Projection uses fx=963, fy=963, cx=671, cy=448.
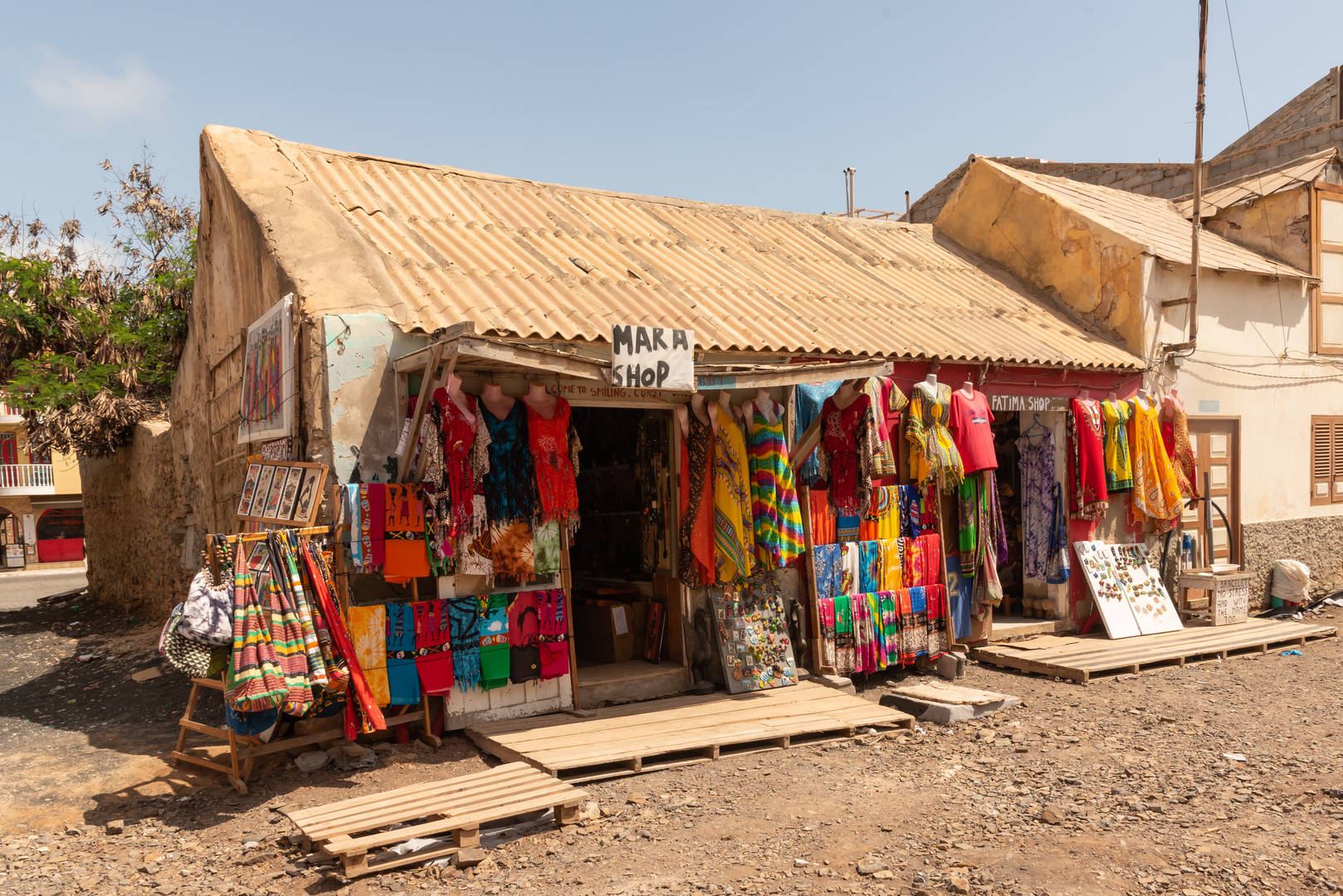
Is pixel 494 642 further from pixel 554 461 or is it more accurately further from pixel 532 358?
pixel 532 358

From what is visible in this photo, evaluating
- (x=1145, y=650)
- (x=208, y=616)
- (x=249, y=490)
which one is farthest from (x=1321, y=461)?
(x=208, y=616)

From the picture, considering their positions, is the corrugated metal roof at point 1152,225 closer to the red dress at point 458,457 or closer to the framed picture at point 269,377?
the red dress at point 458,457

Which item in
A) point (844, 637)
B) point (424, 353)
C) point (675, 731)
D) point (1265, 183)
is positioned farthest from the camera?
point (1265, 183)

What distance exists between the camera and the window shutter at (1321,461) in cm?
1316


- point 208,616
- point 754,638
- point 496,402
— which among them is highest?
point 496,402

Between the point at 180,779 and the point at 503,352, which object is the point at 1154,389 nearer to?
the point at 503,352

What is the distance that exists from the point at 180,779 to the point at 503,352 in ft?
11.5

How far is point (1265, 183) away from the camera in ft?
44.5

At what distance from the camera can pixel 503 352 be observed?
6066 mm

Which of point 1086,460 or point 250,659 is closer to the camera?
point 250,659

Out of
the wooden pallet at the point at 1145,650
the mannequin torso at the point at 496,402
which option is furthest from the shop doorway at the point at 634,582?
the wooden pallet at the point at 1145,650

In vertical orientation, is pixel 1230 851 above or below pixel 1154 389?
below

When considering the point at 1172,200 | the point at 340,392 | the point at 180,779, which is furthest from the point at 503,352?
the point at 1172,200

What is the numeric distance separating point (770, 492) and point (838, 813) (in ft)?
9.74
